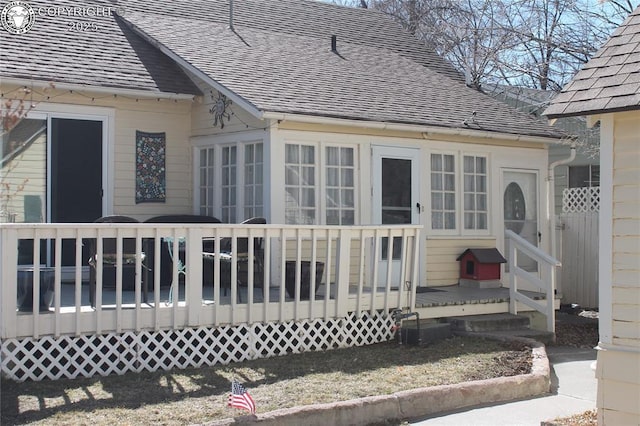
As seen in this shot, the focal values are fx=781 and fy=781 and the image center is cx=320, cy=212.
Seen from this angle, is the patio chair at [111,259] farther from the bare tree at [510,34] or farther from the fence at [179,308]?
the bare tree at [510,34]

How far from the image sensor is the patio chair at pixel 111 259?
8.34 m

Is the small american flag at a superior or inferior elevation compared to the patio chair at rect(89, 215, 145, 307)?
inferior

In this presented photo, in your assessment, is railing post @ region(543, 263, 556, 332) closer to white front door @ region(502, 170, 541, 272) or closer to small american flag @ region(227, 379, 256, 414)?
white front door @ region(502, 170, 541, 272)

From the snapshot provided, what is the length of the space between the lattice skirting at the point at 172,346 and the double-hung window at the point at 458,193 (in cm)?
353

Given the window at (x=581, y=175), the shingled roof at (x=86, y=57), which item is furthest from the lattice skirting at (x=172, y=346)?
the window at (x=581, y=175)

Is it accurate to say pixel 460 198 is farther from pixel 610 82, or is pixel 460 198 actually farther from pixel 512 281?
pixel 610 82

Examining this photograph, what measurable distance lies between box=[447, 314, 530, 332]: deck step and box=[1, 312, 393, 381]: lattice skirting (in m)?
1.37

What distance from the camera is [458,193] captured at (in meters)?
12.8

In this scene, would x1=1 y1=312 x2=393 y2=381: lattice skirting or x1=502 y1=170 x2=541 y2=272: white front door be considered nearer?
x1=1 y1=312 x2=393 y2=381: lattice skirting

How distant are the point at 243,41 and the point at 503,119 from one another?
4.79 m

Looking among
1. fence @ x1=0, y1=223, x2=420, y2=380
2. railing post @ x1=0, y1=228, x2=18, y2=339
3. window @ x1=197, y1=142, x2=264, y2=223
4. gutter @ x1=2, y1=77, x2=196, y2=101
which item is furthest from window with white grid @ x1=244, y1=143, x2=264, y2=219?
railing post @ x1=0, y1=228, x2=18, y2=339

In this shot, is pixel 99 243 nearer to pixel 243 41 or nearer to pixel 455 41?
pixel 243 41

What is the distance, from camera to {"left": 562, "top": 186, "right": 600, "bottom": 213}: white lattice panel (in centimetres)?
1630

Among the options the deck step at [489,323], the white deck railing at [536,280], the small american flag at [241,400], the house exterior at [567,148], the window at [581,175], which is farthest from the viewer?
the window at [581,175]
